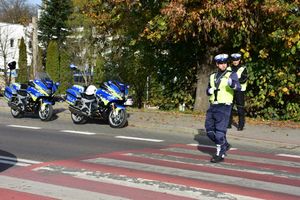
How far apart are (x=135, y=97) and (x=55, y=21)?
36088 millimetres

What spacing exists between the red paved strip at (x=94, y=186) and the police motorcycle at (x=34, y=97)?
7.77m

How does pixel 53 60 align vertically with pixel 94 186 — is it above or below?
above

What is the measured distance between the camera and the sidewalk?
12438mm

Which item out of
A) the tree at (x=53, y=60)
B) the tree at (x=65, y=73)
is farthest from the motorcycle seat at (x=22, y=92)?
the tree at (x=53, y=60)

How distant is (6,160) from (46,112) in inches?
263

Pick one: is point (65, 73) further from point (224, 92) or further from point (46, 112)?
point (224, 92)

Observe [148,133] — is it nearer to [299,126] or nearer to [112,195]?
[299,126]

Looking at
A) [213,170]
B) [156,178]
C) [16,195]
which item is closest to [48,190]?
[16,195]

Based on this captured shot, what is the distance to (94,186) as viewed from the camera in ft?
23.2

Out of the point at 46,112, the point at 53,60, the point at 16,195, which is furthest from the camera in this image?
the point at 53,60

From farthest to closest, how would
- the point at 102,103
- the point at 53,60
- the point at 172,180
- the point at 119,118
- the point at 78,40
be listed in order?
the point at 53,60, the point at 78,40, the point at 102,103, the point at 119,118, the point at 172,180

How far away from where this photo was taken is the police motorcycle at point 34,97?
51.6 ft

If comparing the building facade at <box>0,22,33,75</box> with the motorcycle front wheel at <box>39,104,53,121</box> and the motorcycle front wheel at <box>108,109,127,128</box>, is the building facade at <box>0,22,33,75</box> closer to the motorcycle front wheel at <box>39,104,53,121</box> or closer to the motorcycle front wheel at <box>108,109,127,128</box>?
the motorcycle front wheel at <box>39,104,53,121</box>

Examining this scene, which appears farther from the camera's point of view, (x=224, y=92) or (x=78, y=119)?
(x=78, y=119)
